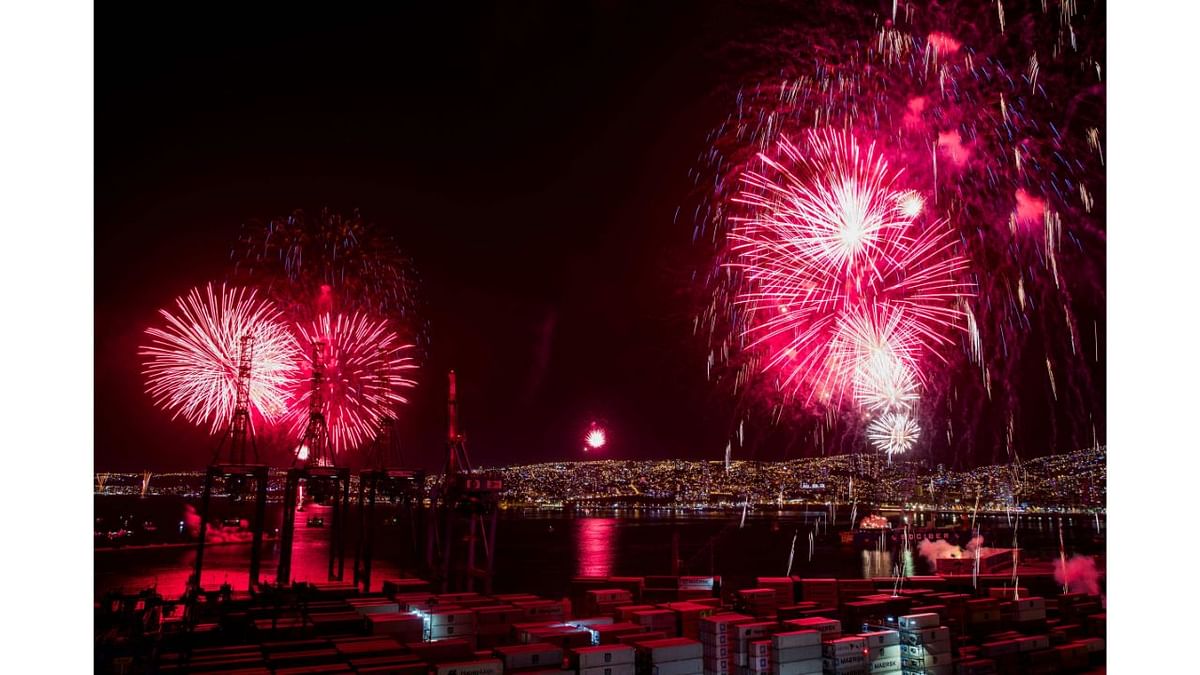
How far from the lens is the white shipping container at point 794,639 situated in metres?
13.1

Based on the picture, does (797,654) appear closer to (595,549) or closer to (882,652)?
(882,652)

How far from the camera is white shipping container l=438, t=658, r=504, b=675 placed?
1108 centimetres

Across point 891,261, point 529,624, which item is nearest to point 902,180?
point 891,261

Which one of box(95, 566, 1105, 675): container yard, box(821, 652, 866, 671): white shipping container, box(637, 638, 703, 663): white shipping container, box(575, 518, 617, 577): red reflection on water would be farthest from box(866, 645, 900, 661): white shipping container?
box(575, 518, 617, 577): red reflection on water

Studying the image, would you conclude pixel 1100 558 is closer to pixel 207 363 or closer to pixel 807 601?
pixel 807 601

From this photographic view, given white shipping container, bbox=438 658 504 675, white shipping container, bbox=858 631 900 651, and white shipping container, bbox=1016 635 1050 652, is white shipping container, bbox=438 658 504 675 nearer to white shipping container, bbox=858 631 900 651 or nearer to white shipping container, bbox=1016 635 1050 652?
white shipping container, bbox=858 631 900 651

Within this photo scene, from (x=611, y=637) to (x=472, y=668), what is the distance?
10.9 feet

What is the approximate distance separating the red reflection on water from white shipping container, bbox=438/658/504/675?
3281cm

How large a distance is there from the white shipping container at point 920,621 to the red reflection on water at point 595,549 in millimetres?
30240

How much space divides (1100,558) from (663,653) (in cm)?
4374

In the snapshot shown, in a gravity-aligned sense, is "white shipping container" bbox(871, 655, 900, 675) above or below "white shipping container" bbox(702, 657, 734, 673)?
below

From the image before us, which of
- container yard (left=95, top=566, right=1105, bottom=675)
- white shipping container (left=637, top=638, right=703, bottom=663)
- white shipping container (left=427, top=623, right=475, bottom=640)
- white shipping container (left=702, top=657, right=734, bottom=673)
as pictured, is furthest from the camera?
white shipping container (left=427, top=623, right=475, bottom=640)

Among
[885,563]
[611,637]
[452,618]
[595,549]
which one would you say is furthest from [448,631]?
[595,549]

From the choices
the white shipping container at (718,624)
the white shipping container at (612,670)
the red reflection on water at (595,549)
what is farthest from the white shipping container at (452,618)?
the red reflection on water at (595,549)
